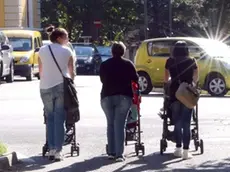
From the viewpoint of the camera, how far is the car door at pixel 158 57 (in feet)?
75.7

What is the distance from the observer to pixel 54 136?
1090cm

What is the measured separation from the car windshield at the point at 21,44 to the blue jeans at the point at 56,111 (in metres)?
19.1

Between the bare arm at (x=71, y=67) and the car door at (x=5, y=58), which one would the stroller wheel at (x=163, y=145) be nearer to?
the bare arm at (x=71, y=67)

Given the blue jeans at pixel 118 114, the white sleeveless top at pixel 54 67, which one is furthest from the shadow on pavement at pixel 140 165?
the white sleeveless top at pixel 54 67

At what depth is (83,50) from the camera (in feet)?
135

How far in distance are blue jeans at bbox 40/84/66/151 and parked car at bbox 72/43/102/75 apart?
93.8ft

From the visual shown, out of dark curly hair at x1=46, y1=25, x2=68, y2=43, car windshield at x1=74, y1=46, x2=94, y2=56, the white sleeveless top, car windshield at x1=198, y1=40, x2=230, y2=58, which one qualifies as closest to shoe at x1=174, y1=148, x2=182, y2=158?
the white sleeveless top

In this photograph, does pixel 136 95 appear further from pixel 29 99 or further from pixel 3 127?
pixel 29 99

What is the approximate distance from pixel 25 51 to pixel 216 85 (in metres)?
9.16

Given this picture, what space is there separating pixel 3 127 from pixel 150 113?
3.65 meters

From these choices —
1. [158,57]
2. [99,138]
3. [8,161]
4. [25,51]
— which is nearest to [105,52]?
[25,51]

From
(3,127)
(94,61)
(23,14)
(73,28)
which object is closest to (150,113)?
(3,127)

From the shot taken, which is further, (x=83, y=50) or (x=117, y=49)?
(x=83, y=50)

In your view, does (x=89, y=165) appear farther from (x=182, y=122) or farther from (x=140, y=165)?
(x=182, y=122)
